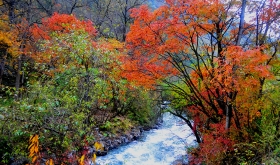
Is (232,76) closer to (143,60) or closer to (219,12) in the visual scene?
(219,12)

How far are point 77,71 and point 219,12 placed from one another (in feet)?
19.6

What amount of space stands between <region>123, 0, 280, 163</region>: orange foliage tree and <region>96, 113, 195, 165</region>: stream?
367 centimetres

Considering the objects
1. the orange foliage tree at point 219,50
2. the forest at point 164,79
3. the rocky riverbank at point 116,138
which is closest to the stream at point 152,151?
the rocky riverbank at point 116,138

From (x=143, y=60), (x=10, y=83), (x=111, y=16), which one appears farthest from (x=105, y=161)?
(x=111, y=16)

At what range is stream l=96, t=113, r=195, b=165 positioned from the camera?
41.4ft

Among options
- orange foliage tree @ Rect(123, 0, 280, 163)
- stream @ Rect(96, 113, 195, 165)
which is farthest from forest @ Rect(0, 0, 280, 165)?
stream @ Rect(96, 113, 195, 165)

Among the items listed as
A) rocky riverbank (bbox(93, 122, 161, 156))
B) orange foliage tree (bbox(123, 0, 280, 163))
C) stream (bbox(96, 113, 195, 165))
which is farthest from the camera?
rocky riverbank (bbox(93, 122, 161, 156))

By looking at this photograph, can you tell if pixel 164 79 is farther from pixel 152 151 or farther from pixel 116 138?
pixel 116 138

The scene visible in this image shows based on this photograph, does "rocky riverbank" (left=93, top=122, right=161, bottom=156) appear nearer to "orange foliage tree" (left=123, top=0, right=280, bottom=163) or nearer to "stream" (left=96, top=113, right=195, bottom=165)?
"stream" (left=96, top=113, right=195, bottom=165)

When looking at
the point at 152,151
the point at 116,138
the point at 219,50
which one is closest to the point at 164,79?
the point at 219,50

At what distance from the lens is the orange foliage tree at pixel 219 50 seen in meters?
7.52

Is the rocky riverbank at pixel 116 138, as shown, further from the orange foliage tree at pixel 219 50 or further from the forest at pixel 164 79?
the orange foliage tree at pixel 219 50

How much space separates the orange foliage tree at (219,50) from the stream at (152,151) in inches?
145

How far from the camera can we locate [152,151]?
47.9 ft
